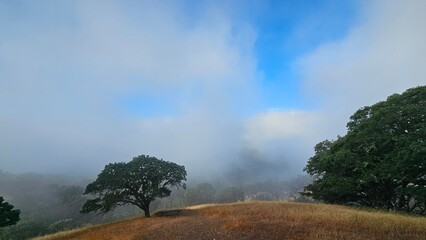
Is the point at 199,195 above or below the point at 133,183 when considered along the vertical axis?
above

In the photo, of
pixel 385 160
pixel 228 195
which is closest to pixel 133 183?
pixel 385 160

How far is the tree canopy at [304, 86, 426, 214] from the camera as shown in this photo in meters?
22.7

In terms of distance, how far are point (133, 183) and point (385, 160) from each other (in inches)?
957

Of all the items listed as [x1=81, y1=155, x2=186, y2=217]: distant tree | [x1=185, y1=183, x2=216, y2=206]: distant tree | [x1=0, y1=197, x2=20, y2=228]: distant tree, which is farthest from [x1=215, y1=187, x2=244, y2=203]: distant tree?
[x1=0, y1=197, x2=20, y2=228]: distant tree

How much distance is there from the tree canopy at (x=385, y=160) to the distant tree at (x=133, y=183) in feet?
54.5

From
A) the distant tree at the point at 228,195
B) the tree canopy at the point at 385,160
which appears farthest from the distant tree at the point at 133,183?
the distant tree at the point at 228,195

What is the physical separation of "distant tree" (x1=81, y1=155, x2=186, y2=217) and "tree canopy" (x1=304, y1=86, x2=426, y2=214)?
54.5ft

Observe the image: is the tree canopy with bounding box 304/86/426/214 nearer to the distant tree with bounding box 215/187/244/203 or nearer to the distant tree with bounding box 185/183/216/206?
the distant tree with bounding box 185/183/216/206

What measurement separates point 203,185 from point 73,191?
3056 inches

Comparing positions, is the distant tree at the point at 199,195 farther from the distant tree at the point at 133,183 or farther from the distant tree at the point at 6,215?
the distant tree at the point at 6,215

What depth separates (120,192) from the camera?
94.2 ft

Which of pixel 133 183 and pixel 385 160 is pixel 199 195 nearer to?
pixel 133 183

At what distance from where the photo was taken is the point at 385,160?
24.8 meters

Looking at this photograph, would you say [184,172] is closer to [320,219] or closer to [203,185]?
[320,219]
